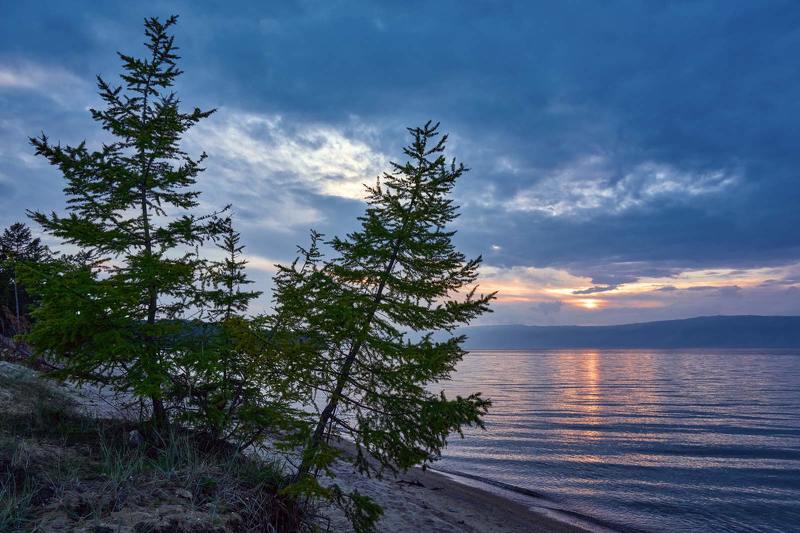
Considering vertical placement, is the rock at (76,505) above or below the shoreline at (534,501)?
above

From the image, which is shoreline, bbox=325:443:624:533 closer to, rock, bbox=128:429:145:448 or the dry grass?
the dry grass

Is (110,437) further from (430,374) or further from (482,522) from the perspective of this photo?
(482,522)

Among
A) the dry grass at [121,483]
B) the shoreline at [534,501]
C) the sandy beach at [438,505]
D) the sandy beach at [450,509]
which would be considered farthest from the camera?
the shoreline at [534,501]

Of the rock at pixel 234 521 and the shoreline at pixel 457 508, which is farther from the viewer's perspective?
the shoreline at pixel 457 508

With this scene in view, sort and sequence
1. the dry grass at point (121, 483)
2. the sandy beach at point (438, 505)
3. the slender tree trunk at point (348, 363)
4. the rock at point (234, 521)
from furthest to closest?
the sandy beach at point (438, 505) < the slender tree trunk at point (348, 363) < the rock at point (234, 521) < the dry grass at point (121, 483)

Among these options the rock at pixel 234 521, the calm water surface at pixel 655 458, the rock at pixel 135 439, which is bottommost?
the calm water surface at pixel 655 458

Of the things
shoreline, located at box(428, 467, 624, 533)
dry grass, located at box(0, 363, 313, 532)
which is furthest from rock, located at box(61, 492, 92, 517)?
shoreline, located at box(428, 467, 624, 533)

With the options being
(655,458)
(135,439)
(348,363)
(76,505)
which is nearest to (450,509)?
(348,363)

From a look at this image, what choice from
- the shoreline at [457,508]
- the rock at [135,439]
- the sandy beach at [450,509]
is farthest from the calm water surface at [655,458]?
the rock at [135,439]

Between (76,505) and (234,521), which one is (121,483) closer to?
(76,505)

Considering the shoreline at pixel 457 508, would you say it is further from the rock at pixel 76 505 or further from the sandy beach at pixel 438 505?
the rock at pixel 76 505

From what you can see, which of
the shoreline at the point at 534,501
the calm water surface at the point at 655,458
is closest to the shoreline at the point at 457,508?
Result: the shoreline at the point at 534,501

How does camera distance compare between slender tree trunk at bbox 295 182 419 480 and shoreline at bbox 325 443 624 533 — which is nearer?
slender tree trunk at bbox 295 182 419 480

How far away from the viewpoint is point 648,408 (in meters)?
36.3
